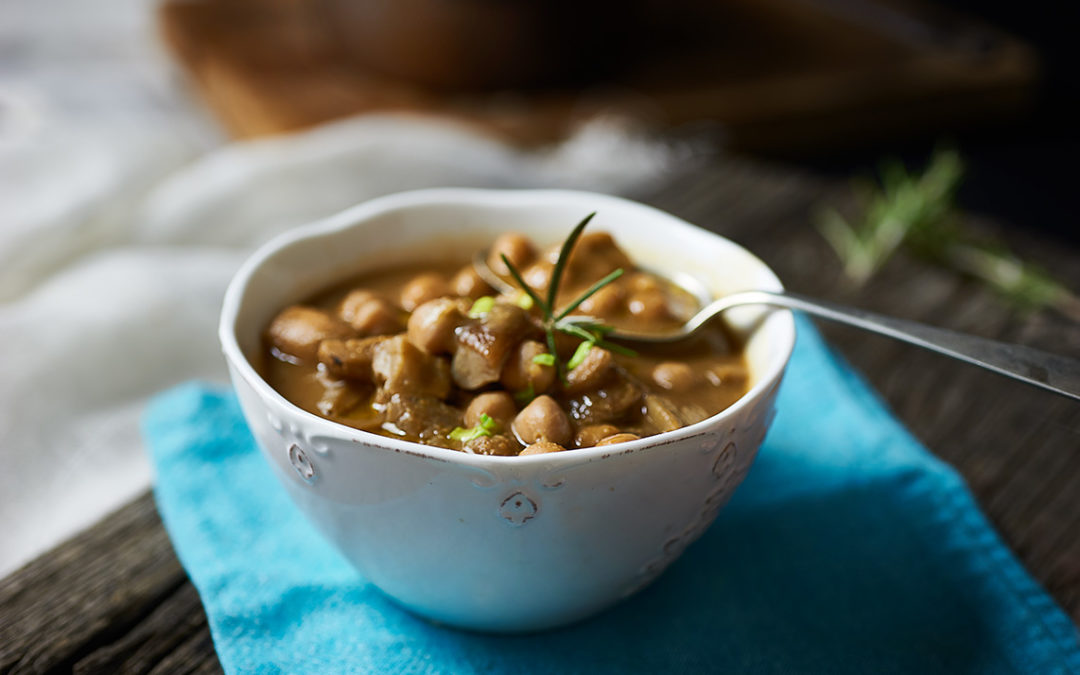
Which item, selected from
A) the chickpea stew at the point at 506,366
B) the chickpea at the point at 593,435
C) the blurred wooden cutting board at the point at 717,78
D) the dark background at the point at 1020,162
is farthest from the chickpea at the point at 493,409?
the dark background at the point at 1020,162

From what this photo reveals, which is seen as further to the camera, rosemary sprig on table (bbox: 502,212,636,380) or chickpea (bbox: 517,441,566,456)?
rosemary sprig on table (bbox: 502,212,636,380)

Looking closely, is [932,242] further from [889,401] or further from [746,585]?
[746,585]

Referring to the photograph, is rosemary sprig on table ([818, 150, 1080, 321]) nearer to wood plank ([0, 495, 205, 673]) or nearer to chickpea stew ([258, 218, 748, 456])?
chickpea stew ([258, 218, 748, 456])

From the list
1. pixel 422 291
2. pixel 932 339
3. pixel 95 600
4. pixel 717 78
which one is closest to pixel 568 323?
pixel 422 291

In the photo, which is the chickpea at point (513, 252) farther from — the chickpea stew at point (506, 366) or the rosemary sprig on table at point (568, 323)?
the rosemary sprig on table at point (568, 323)

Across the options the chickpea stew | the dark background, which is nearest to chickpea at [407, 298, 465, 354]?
the chickpea stew

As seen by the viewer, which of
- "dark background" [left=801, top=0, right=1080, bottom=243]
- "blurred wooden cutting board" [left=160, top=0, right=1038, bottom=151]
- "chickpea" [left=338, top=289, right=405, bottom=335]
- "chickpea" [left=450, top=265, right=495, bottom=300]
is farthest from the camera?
"dark background" [left=801, top=0, right=1080, bottom=243]

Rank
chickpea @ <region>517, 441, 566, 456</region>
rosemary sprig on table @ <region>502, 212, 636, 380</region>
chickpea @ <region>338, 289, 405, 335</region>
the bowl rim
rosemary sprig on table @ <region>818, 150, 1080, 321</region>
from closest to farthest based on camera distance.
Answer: the bowl rim → chickpea @ <region>517, 441, 566, 456</region> → rosemary sprig on table @ <region>502, 212, 636, 380</region> → chickpea @ <region>338, 289, 405, 335</region> → rosemary sprig on table @ <region>818, 150, 1080, 321</region>
